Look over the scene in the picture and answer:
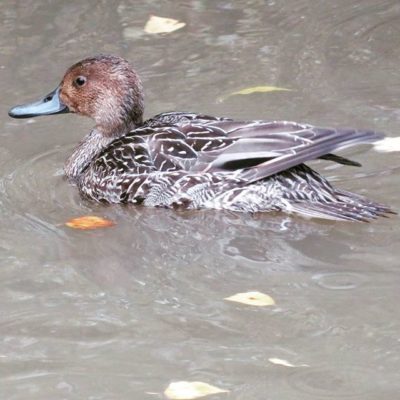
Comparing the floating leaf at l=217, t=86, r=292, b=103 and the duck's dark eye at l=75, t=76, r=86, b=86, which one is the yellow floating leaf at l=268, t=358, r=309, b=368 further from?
the floating leaf at l=217, t=86, r=292, b=103

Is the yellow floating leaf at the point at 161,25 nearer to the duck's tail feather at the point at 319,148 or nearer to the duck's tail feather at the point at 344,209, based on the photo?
the duck's tail feather at the point at 319,148

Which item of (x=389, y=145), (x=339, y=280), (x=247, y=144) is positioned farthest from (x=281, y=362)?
(x=389, y=145)

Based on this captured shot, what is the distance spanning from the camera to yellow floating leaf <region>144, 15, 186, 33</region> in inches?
445

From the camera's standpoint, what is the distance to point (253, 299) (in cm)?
657

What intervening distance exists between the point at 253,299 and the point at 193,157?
5.82 ft

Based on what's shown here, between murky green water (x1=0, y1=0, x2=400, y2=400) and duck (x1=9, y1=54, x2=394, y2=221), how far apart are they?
13 centimetres

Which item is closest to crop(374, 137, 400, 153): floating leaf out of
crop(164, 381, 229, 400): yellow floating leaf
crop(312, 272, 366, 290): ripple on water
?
crop(312, 272, 366, 290): ripple on water

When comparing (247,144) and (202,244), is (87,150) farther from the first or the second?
(202,244)

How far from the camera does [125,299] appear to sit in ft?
21.9

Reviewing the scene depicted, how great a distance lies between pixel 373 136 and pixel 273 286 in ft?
4.12

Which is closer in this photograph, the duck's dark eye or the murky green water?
the murky green water

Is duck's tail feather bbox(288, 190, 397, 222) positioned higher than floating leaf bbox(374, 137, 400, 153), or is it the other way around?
duck's tail feather bbox(288, 190, 397, 222)

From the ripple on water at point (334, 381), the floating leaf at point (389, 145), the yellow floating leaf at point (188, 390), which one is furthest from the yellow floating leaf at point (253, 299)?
the floating leaf at point (389, 145)

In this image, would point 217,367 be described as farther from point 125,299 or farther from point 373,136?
point 373,136
